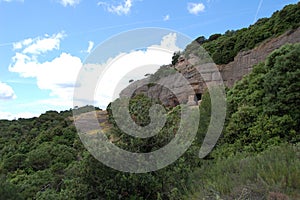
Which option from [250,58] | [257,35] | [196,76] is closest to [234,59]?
[250,58]

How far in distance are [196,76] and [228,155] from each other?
692 inches

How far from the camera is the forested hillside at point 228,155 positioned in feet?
11.2

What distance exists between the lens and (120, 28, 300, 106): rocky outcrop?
22.7 metres

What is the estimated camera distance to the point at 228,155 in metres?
11.5

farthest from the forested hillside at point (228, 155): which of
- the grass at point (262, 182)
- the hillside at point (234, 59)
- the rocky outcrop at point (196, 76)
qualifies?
the rocky outcrop at point (196, 76)

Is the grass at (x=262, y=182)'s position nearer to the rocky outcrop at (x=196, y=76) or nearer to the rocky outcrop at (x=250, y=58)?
the rocky outcrop at (x=196, y=76)

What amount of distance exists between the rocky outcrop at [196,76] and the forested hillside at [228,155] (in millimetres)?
1711

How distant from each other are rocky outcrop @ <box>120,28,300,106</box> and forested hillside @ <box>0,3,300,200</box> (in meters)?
1.71

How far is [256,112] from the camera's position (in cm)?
1386

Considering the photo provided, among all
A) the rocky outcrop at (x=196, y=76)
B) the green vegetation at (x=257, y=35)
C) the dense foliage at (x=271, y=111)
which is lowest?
the dense foliage at (x=271, y=111)

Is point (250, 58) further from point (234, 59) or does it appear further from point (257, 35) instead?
point (257, 35)

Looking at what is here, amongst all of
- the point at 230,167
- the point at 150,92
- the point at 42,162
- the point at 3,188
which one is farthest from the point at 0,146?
the point at 230,167

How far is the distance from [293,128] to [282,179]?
1065cm

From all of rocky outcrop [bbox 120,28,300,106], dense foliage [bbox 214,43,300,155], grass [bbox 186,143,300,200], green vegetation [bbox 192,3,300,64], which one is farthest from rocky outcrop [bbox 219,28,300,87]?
grass [bbox 186,143,300,200]
